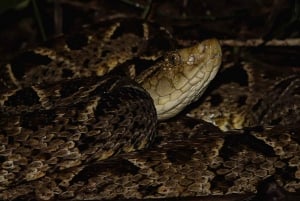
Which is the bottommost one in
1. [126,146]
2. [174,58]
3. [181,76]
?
[126,146]

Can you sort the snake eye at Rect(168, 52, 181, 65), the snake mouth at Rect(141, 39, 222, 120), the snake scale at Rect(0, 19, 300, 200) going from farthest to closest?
the snake eye at Rect(168, 52, 181, 65), the snake mouth at Rect(141, 39, 222, 120), the snake scale at Rect(0, 19, 300, 200)

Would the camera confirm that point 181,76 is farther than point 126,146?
Yes

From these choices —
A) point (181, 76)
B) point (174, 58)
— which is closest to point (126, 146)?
point (181, 76)

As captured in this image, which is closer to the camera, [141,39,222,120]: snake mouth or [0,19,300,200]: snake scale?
[0,19,300,200]: snake scale

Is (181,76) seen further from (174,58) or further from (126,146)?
(126,146)

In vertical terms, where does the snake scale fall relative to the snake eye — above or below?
below

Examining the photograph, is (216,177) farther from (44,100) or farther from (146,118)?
(44,100)

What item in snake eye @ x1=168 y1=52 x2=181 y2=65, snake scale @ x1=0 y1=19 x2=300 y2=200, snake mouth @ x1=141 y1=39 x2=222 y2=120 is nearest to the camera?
snake scale @ x1=0 y1=19 x2=300 y2=200

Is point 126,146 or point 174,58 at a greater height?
point 174,58
